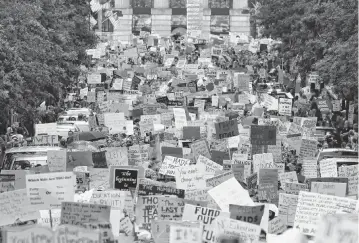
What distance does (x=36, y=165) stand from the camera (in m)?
22.3

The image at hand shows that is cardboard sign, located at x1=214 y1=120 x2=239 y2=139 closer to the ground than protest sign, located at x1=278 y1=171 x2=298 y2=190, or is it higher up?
higher up

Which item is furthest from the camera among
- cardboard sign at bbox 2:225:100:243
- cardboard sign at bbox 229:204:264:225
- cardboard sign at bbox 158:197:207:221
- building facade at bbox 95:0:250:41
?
building facade at bbox 95:0:250:41

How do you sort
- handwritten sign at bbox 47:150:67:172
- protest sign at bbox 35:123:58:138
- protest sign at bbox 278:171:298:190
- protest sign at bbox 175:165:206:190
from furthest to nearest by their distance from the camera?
protest sign at bbox 35:123:58:138
handwritten sign at bbox 47:150:67:172
protest sign at bbox 278:171:298:190
protest sign at bbox 175:165:206:190

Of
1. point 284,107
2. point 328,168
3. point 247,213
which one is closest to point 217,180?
point 247,213

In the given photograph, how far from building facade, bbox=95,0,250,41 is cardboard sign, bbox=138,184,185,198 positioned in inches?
3949

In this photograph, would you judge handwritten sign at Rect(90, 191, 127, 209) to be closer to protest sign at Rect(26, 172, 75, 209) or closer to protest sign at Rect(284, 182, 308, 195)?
protest sign at Rect(26, 172, 75, 209)

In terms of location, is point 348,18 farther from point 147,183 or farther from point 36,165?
point 147,183

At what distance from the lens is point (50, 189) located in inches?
607

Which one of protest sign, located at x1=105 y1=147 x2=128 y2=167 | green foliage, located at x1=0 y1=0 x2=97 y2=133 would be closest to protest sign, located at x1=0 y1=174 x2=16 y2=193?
protest sign, located at x1=105 y1=147 x2=128 y2=167

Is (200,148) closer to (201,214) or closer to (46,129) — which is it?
(46,129)

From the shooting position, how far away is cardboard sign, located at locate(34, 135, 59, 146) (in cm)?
2602

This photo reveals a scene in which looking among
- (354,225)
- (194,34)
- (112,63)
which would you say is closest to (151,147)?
(354,225)

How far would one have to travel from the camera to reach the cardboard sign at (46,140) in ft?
85.4

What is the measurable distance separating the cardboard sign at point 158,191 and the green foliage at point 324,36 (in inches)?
527
